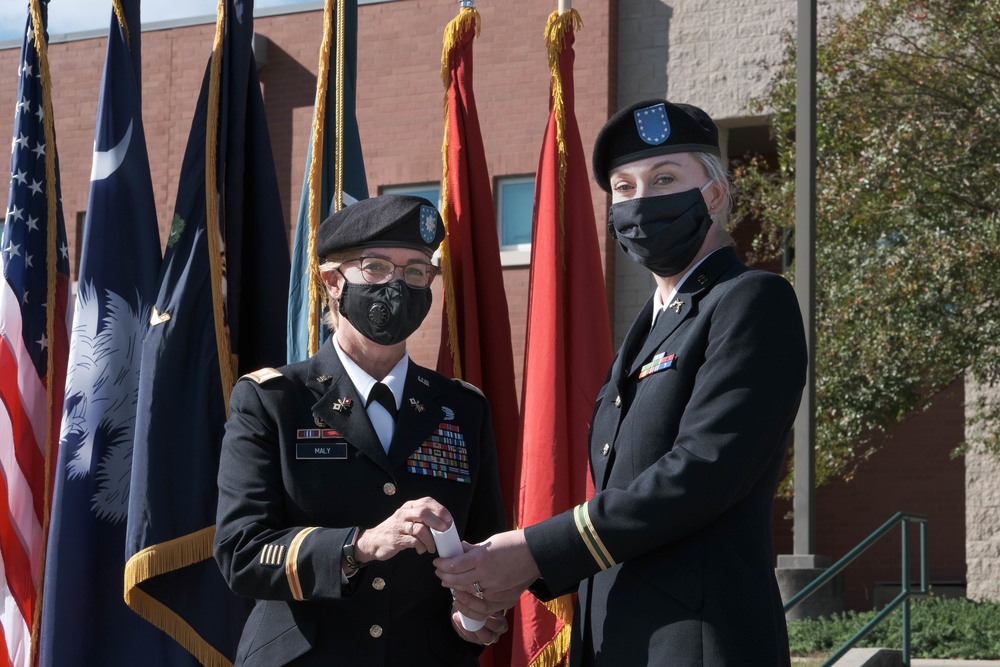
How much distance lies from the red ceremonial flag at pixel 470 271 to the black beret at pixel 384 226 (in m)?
1.49

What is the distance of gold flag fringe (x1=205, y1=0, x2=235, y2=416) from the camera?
4520 mm

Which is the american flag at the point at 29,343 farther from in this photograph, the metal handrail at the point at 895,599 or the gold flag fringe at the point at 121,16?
the metal handrail at the point at 895,599

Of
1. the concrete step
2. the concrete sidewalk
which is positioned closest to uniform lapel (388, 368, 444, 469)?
the concrete step

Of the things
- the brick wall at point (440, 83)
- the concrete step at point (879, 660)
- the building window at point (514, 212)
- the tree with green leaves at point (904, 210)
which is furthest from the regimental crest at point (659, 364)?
the building window at point (514, 212)

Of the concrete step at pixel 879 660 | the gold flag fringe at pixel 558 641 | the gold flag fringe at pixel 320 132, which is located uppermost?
the gold flag fringe at pixel 320 132

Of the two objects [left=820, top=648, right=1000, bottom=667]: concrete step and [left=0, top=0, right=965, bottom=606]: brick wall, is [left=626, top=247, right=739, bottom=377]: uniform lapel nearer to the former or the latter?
[left=820, top=648, right=1000, bottom=667]: concrete step

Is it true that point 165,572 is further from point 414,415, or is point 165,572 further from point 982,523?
point 982,523

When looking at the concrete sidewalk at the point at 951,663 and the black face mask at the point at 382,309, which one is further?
the concrete sidewalk at the point at 951,663

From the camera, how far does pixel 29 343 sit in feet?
16.7

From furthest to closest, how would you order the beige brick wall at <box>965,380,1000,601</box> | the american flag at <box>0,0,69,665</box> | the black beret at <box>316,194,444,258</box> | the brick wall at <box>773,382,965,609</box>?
the brick wall at <box>773,382,965,609</box> < the beige brick wall at <box>965,380,1000,601</box> < the american flag at <box>0,0,69,665</box> < the black beret at <box>316,194,444,258</box>

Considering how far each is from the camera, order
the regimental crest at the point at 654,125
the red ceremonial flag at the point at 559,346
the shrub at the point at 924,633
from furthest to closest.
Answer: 1. the shrub at the point at 924,633
2. the red ceremonial flag at the point at 559,346
3. the regimental crest at the point at 654,125

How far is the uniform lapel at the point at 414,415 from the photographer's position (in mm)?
2979

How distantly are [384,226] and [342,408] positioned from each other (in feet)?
1.41

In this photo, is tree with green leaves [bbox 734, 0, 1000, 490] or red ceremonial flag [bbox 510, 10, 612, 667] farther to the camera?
tree with green leaves [bbox 734, 0, 1000, 490]
